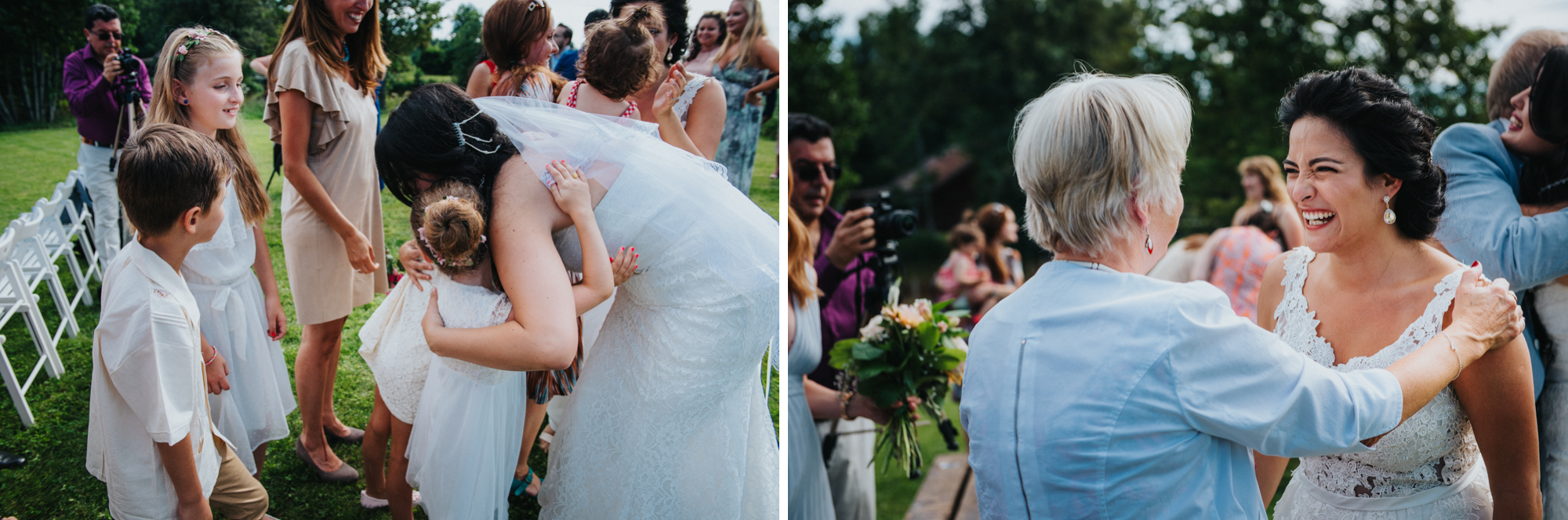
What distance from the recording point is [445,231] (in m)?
2.25

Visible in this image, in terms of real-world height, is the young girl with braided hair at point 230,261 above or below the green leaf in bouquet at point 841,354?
above

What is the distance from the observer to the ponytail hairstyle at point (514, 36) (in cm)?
271

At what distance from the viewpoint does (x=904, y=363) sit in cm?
324

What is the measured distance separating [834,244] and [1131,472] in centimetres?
199

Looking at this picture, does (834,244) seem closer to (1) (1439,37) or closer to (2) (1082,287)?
(2) (1082,287)

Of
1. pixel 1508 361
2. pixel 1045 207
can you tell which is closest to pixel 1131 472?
pixel 1045 207

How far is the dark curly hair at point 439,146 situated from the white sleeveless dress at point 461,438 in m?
0.33

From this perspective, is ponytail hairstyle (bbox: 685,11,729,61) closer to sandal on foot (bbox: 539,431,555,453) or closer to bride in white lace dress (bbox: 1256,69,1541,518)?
sandal on foot (bbox: 539,431,555,453)

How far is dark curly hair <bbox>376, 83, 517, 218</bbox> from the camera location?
2303 mm

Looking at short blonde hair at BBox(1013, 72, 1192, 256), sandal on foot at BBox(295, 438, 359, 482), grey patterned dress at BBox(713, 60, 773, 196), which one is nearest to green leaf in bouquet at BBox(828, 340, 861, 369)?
grey patterned dress at BBox(713, 60, 773, 196)

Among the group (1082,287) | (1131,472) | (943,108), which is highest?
(1082,287)

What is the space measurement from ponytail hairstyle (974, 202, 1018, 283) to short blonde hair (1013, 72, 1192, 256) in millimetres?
6287

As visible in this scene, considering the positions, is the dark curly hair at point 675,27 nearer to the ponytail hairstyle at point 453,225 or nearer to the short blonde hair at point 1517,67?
the ponytail hairstyle at point 453,225

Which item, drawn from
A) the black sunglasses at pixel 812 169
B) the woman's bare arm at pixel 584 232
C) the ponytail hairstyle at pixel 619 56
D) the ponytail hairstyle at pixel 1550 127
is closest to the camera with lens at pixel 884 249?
the black sunglasses at pixel 812 169
